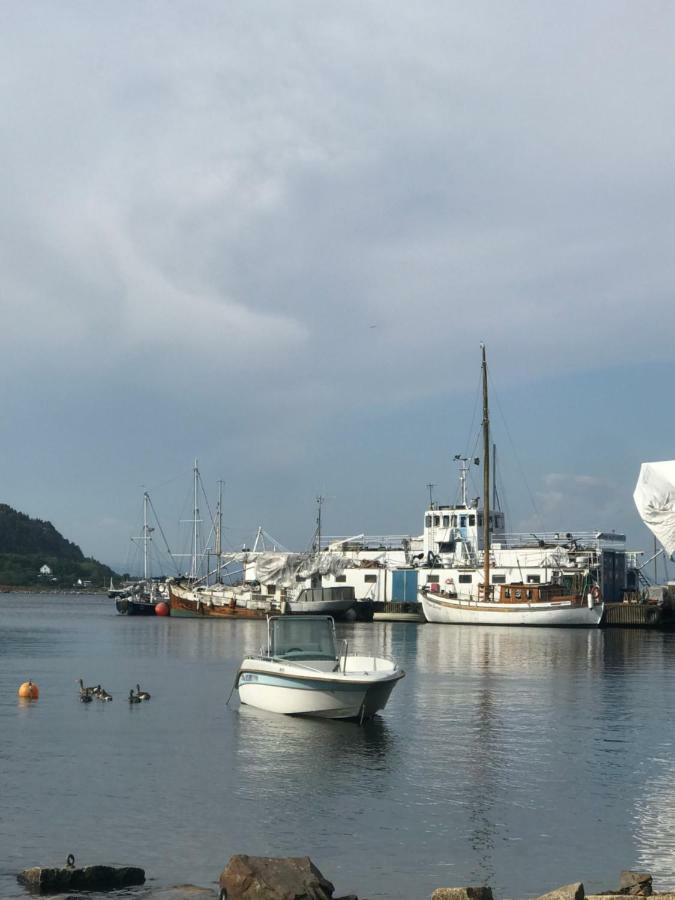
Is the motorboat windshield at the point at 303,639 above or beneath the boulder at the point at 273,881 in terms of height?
above

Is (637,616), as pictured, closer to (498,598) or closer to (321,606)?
(498,598)

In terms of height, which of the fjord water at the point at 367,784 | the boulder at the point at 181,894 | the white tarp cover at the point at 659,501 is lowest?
the fjord water at the point at 367,784

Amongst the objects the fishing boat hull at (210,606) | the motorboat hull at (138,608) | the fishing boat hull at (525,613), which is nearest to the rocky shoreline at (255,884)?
the fishing boat hull at (525,613)

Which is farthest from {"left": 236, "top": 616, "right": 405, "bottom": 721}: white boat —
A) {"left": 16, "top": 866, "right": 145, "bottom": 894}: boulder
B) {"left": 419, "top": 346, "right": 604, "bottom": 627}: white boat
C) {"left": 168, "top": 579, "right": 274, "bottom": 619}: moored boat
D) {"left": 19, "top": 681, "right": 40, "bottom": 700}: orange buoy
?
{"left": 168, "top": 579, "right": 274, "bottom": 619}: moored boat

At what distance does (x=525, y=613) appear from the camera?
81562 mm

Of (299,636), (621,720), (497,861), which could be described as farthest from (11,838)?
(621,720)

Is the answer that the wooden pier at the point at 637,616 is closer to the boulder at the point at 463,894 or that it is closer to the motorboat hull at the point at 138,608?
the motorboat hull at the point at 138,608

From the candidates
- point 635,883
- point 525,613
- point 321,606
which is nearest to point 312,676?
point 635,883

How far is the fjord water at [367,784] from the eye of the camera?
1700 centimetres

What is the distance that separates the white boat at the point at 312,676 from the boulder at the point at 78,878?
45.5 ft

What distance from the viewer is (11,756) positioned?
83.9 ft

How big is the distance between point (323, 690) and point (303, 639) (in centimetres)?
229

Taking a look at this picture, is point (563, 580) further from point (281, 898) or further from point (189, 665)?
point (281, 898)

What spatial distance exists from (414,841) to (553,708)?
1784cm
